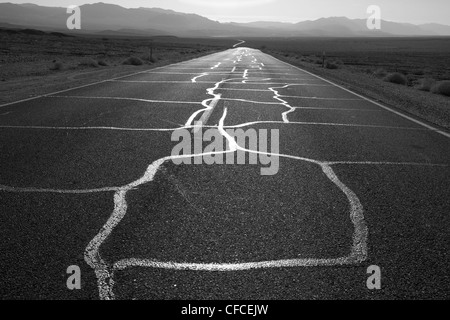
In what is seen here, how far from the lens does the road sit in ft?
9.73

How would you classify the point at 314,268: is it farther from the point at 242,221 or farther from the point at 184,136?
the point at 184,136

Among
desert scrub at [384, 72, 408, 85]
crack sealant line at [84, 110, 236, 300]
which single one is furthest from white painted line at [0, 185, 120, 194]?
desert scrub at [384, 72, 408, 85]

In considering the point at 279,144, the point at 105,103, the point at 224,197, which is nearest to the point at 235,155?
the point at 279,144

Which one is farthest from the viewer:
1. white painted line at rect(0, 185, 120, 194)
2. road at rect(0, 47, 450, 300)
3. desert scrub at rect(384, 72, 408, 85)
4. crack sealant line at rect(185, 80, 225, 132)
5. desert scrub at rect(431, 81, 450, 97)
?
desert scrub at rect(384, 72, 408, 85)

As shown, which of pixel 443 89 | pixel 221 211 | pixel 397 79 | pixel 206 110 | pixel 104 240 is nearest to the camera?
pixel 104 240

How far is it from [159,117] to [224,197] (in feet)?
15.8

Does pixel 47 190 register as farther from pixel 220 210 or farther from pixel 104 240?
pixel 220 210

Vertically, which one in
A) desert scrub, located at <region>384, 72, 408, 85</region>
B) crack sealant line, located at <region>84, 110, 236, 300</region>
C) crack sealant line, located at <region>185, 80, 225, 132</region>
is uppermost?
desert scrub, located at <region>384, 72, 408, 85</region>

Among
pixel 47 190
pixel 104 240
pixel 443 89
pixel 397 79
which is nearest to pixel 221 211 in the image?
pixel 104 240

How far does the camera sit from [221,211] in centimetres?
415

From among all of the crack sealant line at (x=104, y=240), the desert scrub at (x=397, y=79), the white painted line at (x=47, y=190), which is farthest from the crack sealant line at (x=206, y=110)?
the desert scrub at (x=397, y=79)

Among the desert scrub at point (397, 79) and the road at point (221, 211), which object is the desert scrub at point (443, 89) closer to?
the desert scrub at point (397, 79)

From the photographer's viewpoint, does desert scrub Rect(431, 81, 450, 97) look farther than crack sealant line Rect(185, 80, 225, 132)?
Yes

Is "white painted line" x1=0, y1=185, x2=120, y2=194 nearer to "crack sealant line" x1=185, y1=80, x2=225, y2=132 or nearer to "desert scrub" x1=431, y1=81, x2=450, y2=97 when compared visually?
"crack sealant line" x1=185, y1=80, x2=225, y2=132
